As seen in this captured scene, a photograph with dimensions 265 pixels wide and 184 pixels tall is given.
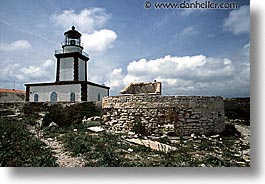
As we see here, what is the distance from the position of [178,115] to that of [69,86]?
3093 mm

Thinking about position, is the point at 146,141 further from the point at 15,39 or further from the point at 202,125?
the point at 15,39

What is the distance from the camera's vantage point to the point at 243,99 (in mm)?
3209

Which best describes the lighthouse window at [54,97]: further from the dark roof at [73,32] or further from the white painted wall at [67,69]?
the dark roof at [73,32]

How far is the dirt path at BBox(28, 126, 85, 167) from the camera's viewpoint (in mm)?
3160

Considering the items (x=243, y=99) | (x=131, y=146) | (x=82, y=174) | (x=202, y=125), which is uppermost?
(x=243, y=99)

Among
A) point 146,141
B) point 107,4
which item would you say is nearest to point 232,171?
point 146,141

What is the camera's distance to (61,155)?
334 cm

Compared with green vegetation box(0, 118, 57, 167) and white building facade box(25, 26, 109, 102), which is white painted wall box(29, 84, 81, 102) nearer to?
white building facade box(25, 26, 109, 102)

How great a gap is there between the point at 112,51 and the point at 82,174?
191 cm

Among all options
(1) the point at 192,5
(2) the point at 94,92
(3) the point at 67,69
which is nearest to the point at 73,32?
(2) the point at 94,92

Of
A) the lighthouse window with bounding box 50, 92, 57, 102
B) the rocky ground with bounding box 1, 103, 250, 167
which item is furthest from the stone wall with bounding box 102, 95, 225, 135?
the lighthouse window with bounding box 50, 92, 57, 102

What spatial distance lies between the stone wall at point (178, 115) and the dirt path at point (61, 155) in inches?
51.8

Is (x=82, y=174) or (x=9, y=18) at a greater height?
(x=9, y=18)

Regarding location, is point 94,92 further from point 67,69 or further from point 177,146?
point 177,146
